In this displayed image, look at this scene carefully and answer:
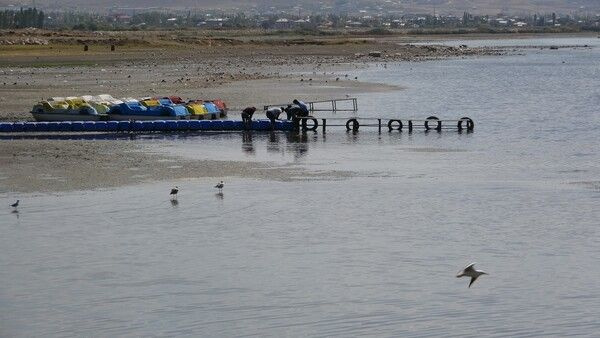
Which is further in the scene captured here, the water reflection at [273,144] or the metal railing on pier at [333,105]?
the metal railing on pier at [333,105]

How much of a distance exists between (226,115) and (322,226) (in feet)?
69.6

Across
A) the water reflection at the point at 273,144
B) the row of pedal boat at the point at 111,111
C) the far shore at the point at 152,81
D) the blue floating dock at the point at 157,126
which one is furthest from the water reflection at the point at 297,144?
the row of pedal boat at the point at 111,111

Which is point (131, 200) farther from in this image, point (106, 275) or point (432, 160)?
point (432, 160)

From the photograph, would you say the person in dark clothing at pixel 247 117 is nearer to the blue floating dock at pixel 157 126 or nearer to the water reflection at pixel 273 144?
the blue floating dock at pixel 157 126

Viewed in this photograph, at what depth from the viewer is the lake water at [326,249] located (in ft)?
64.1

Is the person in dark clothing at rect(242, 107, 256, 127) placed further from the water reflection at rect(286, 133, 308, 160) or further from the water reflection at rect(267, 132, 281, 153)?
the water reflection at rect(286, 133, 308, 160)

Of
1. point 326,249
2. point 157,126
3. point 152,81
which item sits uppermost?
point 326,249

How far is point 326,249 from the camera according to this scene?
23.7 m

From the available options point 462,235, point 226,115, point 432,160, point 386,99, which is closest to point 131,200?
point 462,235

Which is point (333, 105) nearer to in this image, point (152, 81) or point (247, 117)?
point (247, 117)

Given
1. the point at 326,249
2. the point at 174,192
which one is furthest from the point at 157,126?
the point at 326,249

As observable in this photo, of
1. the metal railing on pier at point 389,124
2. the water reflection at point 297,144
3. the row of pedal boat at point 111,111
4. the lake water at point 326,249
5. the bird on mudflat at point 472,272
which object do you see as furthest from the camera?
the row of pedal boat at point 111,111

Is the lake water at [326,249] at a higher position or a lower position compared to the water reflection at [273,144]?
higher

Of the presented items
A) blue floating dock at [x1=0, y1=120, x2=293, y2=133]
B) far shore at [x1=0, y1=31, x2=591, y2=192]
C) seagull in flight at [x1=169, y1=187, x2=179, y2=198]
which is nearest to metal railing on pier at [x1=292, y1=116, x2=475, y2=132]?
blue floating dock at [x1=0, y1=120, x2=293, y2=133]
